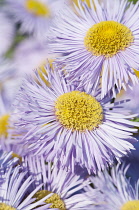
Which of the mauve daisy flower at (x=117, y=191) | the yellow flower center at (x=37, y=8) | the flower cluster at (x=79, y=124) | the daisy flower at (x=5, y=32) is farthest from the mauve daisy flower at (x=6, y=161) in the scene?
the yellow flower center at (x=37, y=8)

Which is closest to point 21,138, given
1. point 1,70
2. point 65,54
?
point 65,54

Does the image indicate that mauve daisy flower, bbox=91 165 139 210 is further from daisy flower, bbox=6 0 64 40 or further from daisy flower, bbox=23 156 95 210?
daisy flower, bbox=6 0 64 40

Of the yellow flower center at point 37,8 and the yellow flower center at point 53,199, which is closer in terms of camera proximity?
the yellow flower center at point 53,199

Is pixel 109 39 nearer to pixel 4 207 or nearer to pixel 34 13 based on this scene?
pixel 4 207

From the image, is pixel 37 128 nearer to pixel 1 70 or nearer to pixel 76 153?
pixel 76 153

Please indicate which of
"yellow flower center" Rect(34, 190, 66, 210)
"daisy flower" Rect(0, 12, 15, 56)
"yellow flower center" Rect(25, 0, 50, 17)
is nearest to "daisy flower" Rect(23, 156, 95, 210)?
"yellow flower center" Rect(34, 190, 66, 210)

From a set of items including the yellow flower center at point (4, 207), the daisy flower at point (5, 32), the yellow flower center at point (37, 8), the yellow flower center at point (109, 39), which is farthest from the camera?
the yellow flower center at point (37, 8)

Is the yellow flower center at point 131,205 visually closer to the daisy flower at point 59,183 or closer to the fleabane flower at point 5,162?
the daisy flower at point 59,183
